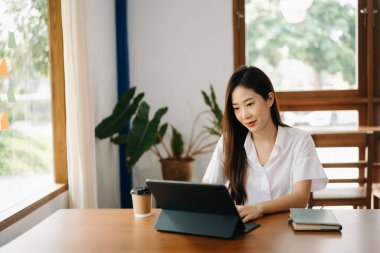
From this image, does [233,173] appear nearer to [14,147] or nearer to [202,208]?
[202,208]

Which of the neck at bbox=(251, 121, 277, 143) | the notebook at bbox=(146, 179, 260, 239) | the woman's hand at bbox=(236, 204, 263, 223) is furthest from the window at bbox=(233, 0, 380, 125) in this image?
the notebook at bbox=(146, 179, 260, 239)

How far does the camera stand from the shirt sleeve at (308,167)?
80.4 inches

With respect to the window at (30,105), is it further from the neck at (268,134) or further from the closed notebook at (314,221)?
the closed notebook at (314,221)

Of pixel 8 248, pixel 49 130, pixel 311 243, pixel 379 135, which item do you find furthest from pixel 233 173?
pixel 379 135

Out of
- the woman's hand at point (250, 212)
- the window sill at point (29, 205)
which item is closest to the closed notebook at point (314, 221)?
the woman's hand at point (250, 212)

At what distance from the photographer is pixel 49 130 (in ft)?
10.2

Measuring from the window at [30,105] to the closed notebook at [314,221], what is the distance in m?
1.32

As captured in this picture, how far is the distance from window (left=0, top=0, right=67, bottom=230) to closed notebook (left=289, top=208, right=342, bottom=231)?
1.32 meters

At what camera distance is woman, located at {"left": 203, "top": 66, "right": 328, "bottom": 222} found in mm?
2049

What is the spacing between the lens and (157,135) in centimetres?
394

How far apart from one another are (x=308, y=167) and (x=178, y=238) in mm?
725

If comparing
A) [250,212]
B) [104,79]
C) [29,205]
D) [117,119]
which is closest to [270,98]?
[250,212]

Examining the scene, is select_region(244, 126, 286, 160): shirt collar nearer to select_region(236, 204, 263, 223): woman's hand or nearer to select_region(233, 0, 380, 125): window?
select_region(236, 204, 263, 223): woman's hand

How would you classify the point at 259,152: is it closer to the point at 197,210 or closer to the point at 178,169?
the point at 197,210
